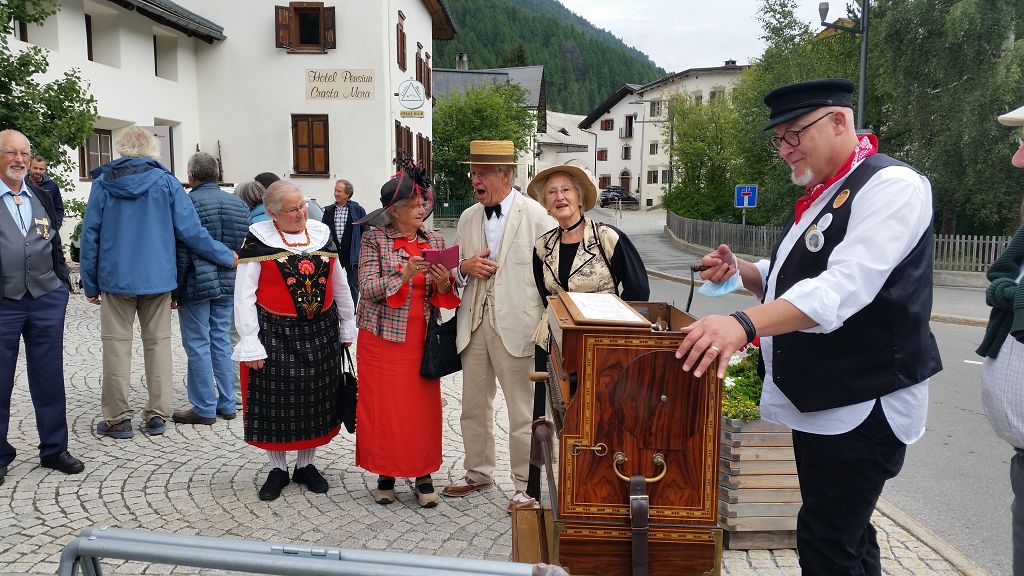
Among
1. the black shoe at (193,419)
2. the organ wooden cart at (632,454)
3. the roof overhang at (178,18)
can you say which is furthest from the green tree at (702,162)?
the organ wooden cart at (632,454)

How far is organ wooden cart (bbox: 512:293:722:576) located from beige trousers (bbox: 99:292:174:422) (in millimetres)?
4200

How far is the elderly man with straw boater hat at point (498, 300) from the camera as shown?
4293 millimetres

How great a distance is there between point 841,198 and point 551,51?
139592 mm

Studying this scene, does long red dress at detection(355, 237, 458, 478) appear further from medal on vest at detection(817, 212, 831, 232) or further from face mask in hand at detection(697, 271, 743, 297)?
medal on vest at detection(817, 212, 831, 232)

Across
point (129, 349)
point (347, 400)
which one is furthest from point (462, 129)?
point (347, 400)

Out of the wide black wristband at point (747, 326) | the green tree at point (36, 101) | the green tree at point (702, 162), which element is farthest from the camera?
the green tree at point (702, 162)

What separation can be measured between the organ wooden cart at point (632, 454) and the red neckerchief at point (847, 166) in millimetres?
713

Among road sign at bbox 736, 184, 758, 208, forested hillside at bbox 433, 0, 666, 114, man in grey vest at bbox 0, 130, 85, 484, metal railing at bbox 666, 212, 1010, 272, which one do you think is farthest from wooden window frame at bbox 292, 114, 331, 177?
forested hillside at bbox 433, 0, 666, 114

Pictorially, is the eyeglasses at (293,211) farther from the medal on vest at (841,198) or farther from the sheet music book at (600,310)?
the medal on vest at (841,198)

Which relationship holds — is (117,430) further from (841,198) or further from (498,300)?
(841,198)

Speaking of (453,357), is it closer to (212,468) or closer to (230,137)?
(212,468)

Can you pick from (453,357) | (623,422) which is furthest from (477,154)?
(623,422)

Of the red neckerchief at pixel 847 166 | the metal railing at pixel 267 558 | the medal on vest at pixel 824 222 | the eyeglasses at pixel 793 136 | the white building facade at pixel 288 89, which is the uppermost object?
the white building facade at pixel 288 89

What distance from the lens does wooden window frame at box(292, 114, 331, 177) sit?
72.5ft
